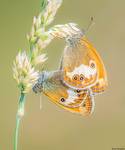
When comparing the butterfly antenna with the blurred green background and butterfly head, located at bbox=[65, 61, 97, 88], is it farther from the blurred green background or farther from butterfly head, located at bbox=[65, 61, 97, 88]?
butterfly head, located at bbox=[65, 61, 97, 88]

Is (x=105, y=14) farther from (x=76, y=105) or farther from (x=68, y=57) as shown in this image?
(x=76, y=105)

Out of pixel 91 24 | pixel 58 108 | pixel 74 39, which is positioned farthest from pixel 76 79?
pixel 91 24

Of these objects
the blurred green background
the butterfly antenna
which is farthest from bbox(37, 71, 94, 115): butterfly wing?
the butterfly antenna

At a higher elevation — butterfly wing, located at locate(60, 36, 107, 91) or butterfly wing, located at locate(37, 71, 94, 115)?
butterfly wing, located at locate(60, 36, 107, 91)

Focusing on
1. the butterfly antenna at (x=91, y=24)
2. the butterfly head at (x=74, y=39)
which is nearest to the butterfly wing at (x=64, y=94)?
the butterfly head at (x=74, y=39)

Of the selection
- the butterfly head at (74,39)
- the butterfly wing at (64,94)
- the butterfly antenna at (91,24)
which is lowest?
the butterfly wing at (64,94)

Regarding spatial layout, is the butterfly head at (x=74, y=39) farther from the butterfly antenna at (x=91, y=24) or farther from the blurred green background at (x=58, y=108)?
the butterfly antenna at (x=91, y=24)

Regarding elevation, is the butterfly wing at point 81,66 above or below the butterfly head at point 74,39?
below
